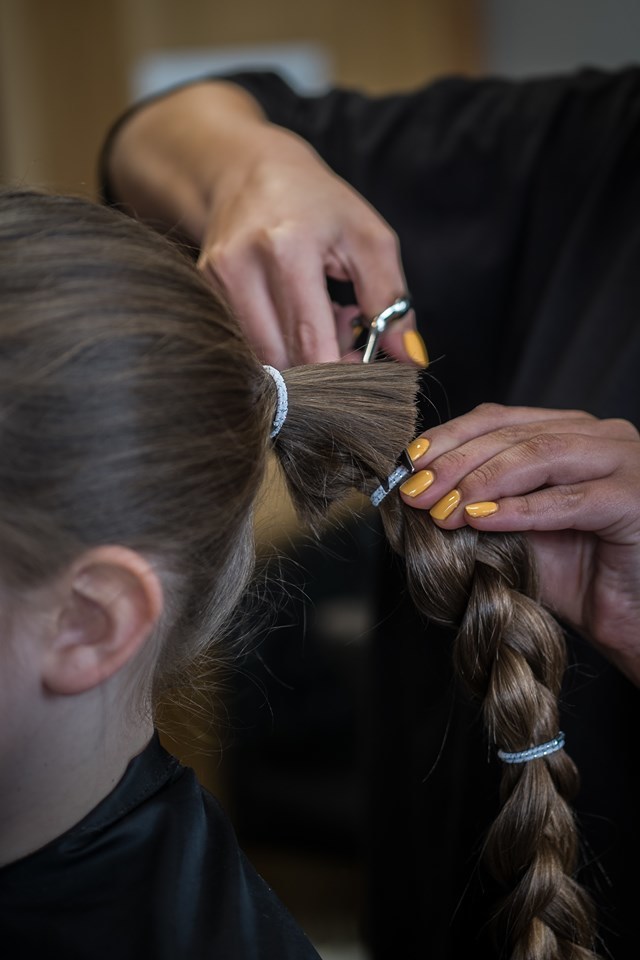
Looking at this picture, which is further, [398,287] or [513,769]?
[398,287]

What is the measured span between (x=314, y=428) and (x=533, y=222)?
1.75 feet

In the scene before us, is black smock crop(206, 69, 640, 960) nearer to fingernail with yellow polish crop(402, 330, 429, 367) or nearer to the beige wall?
fingernail with yellow polish crop(402, 330, 429, 367)

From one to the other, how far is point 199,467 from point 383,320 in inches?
10.6

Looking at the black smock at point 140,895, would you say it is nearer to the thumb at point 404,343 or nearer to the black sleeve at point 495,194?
the thumb at point 404,343

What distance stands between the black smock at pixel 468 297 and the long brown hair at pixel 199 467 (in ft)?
0.73

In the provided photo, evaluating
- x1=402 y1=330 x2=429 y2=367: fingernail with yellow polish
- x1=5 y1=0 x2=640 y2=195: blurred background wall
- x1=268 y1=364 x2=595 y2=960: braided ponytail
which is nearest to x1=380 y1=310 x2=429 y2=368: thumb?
x1=402 y1=330 x2=429 y2=367: fingernail with yellow polish

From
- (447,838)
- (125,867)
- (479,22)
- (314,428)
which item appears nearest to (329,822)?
(447,838)

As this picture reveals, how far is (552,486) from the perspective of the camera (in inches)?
28.6

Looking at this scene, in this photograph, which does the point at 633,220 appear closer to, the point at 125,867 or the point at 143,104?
the point at 143,104

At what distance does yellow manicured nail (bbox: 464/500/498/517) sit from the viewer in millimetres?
688

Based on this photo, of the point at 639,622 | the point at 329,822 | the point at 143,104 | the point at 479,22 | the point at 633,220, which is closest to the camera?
the point at 639,622

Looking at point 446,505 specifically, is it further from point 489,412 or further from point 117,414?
point 117,414

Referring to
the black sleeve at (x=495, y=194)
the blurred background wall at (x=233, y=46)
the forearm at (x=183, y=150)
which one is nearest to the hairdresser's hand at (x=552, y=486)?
the black sleeve at (x=495, y=194)

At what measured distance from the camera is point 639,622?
78 cm
